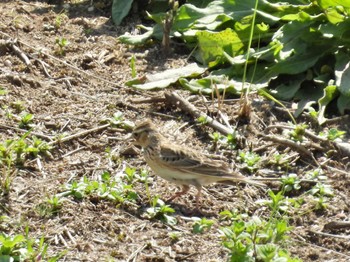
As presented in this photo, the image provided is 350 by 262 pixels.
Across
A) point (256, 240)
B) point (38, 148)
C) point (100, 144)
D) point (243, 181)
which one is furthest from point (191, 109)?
point (256, 240)

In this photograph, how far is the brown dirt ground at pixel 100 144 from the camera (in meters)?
7.21

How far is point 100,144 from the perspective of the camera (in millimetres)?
8680

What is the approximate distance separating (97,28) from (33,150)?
3.07m

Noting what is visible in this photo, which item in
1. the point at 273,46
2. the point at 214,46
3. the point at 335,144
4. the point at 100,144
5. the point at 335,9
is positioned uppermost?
the point at 335,9

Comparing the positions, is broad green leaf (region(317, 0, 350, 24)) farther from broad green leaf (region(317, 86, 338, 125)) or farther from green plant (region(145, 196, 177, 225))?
green plant (region(145, 196, 177, 225))

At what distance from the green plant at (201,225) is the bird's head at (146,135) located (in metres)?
1.00

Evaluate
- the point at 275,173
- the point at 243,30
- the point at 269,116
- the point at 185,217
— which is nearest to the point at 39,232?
the point at 185,217

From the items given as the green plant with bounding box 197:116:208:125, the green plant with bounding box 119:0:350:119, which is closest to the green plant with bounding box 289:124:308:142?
the green plant with bounding box 119:0:350:119

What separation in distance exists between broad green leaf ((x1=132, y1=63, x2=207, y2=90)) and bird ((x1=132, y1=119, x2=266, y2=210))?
155 centimetres

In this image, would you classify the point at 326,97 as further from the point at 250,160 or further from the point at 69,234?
the point at 69,234

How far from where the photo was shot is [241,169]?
8352 mm

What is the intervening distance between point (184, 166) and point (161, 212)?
510 millimetres

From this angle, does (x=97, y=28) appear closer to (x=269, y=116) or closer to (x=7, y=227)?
(x=269, y=116)

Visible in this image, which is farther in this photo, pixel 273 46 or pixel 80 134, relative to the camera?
pixel 273 46
